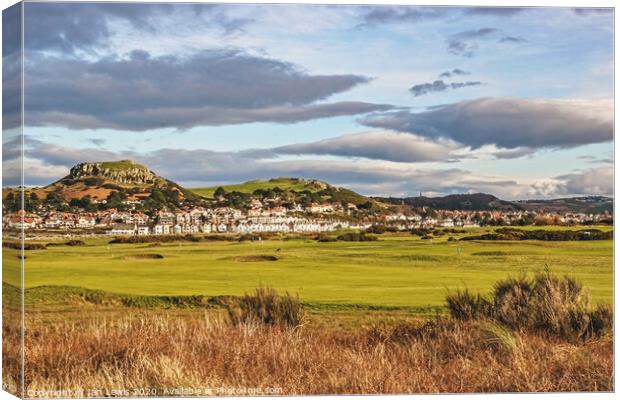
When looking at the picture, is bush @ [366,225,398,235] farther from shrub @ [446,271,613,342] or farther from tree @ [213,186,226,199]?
tree @ [213,186,226,199]

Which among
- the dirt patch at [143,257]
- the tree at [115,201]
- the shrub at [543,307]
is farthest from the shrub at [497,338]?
the tree at [115,201]

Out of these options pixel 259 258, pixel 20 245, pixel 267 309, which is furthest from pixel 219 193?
pixel 20 245

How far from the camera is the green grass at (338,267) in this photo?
12555 mm

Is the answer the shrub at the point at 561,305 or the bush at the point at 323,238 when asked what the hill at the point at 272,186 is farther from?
the shrub at the point at 561,305

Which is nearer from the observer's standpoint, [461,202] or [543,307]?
[543,307]

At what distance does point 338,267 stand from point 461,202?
5.91 feet

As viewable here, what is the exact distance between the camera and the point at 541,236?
523 inches

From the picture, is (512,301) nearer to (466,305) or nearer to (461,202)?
(466,305)

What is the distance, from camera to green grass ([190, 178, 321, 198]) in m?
12.7

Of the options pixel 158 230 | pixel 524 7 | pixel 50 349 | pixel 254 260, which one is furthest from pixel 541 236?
pixel 50 349

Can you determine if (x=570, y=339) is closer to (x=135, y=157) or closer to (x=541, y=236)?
(x=541, y=236)

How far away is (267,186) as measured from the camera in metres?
12.8

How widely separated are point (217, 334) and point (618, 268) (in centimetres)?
518

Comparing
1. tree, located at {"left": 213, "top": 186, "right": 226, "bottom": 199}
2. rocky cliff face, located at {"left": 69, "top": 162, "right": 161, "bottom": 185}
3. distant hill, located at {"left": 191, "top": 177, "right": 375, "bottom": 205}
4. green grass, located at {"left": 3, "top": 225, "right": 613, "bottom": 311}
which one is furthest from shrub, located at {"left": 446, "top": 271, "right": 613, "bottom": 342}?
rocky cliff face, located at {"left": 69, "top": 162, "right": 161, "bottom": 185}
